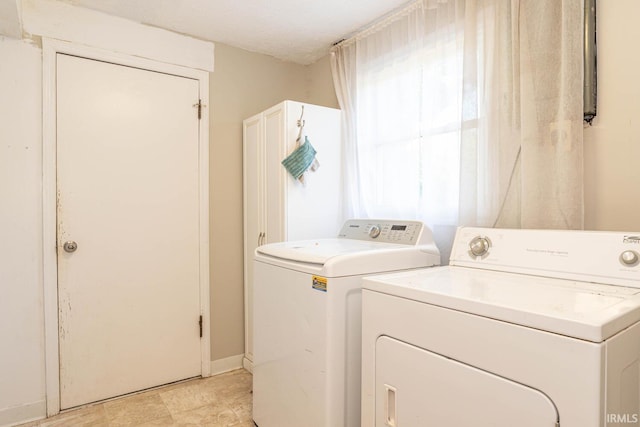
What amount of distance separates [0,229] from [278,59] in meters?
2.10

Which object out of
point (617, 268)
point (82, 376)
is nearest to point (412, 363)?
point (617, 268)

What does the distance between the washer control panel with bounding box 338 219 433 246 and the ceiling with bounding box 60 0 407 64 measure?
1.24 m

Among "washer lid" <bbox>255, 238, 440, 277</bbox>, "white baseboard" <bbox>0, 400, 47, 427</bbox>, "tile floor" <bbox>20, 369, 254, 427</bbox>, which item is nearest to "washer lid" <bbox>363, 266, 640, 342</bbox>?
"washer lid" <bbox>255, 238, 440, 277</bbox>

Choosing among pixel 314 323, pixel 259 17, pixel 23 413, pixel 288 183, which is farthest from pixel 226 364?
pixel 259 17

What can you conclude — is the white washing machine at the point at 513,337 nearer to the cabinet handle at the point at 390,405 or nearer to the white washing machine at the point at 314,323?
the cabinet handle at the point at 390,405

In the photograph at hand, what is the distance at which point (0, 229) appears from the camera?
1883 mm

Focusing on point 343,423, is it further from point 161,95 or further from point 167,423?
point 161,95

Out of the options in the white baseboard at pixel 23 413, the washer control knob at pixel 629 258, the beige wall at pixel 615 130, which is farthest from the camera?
the white baseboard at pixel 23 413

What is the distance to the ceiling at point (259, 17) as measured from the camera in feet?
6.64

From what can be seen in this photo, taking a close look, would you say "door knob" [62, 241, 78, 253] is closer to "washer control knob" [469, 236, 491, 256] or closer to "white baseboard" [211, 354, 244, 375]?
"white baseboard" [211, 354, 244, 375]

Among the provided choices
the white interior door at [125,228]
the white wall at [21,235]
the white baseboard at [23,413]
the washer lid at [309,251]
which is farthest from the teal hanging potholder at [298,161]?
the white baseboard at [23,413]

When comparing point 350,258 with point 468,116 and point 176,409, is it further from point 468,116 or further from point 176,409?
point 176,409

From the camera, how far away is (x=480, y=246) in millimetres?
1377

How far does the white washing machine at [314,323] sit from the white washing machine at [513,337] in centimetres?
13
